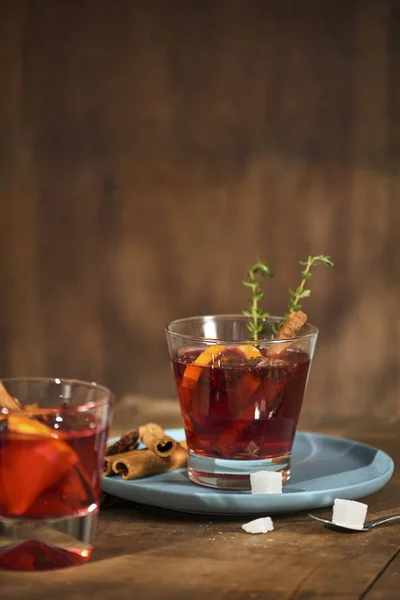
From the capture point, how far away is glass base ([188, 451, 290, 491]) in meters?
1.16

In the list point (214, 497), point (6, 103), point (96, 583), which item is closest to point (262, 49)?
point (6, 103)

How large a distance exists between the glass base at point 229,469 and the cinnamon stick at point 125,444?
11 centimetres

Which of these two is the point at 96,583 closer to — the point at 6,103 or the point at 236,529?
the point at 236,529

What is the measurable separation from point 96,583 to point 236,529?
0.21 m

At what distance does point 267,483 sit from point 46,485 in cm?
28

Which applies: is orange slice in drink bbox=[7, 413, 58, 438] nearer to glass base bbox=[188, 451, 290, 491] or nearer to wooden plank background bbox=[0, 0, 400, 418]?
glass base bbox=[188, 451, 290, 491]

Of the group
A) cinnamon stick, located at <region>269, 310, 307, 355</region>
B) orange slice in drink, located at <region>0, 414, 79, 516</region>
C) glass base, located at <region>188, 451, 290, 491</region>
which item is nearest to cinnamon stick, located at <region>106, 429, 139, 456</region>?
glass base, located at <region>188, 451, 290, 491</region>

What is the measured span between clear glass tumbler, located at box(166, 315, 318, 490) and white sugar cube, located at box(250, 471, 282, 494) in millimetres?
64

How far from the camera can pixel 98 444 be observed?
37.0 inches

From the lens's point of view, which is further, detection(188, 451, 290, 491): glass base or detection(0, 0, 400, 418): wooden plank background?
detection(0, 0, 400, 418): wooden plank background

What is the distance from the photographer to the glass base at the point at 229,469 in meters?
1.16

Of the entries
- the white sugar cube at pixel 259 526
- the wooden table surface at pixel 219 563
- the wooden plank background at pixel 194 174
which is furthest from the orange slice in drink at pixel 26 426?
the wooden plank background at pixel 194 174

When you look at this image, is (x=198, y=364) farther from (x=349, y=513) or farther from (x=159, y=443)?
(x=349, y=513)

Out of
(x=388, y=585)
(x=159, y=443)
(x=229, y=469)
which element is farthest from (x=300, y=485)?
(x=388, y=585)
